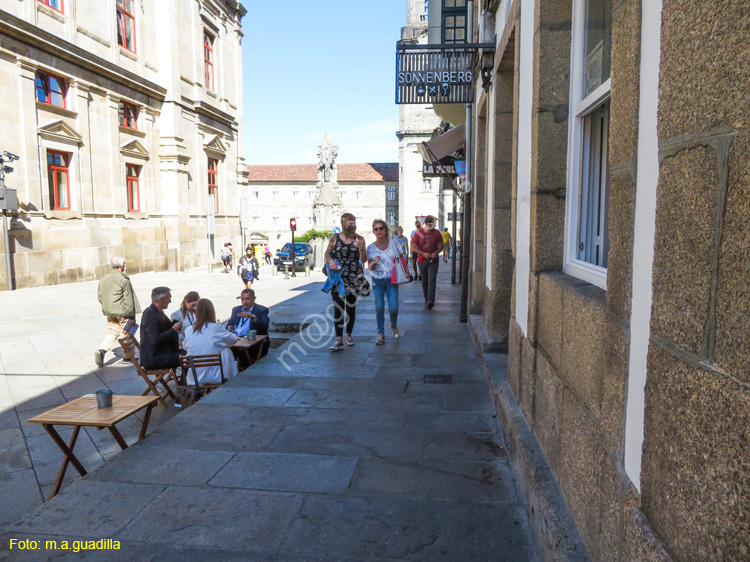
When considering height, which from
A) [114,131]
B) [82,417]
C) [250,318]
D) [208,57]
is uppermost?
[208,57]

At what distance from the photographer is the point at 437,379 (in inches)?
229

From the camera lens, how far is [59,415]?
3.94 m

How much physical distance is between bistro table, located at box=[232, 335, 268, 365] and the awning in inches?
197

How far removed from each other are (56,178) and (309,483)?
18312 millimetres

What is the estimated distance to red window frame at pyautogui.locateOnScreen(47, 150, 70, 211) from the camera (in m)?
17.8

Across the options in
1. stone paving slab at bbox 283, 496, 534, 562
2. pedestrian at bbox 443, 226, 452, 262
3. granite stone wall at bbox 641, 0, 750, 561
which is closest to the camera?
granite stone wall at bbox 641, 0, 750, 561

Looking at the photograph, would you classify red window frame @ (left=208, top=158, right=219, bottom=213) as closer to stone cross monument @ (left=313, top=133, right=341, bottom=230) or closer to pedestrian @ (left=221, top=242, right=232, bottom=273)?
pedestrian @ (left=221, top=242, right=232, bottom=273)

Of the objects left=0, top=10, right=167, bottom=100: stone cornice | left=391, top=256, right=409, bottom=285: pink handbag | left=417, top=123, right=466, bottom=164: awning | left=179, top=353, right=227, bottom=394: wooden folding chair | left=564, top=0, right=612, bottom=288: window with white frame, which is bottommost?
left=179, top=353, right=227, bottom=394: wooden folding chair

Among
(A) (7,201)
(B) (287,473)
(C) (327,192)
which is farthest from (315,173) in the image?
(B) (287,473)

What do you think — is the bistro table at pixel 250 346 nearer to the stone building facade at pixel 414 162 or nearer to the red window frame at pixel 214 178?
the red window frame at pixel 214 178

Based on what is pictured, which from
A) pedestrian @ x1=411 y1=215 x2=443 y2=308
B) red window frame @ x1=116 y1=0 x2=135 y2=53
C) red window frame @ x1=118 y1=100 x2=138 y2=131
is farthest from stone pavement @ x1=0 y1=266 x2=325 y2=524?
red window frame @ x1=116 y1=0 x2=135 y2=53

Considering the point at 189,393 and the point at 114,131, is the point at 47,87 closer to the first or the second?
the point at 114,131

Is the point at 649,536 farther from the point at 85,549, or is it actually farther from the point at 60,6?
the point at 60,6

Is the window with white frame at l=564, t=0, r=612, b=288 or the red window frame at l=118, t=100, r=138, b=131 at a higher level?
the red window frame at l=118, t=100, r=138, b=131
